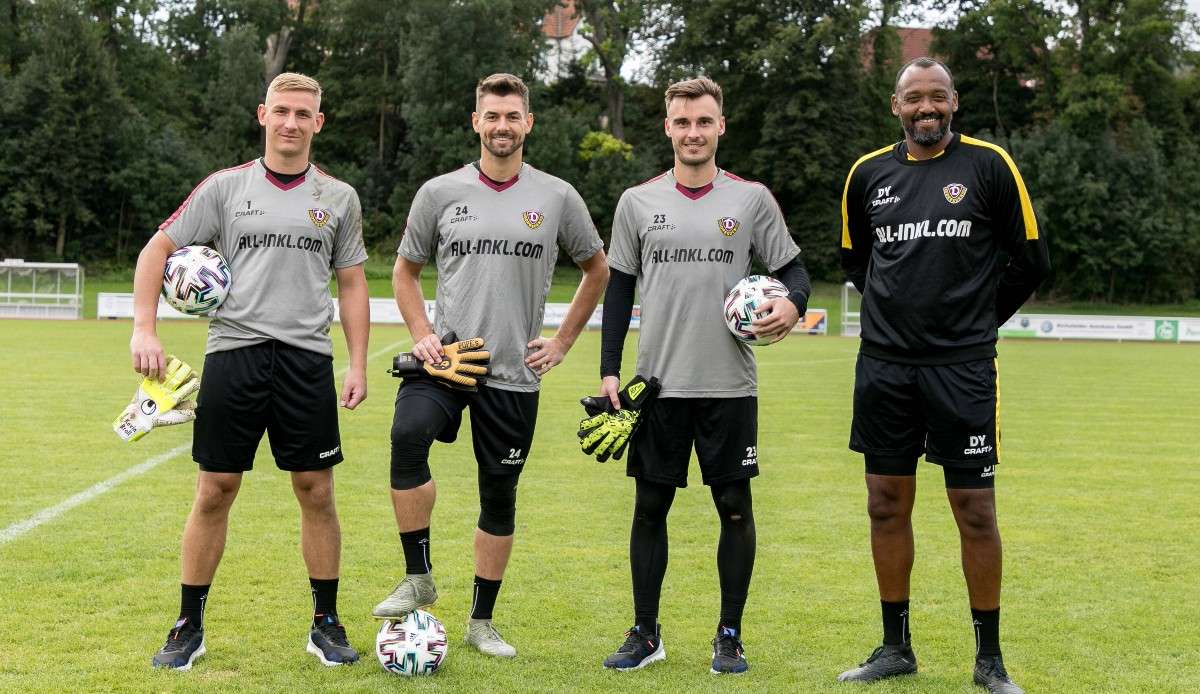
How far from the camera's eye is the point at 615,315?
5.21 m

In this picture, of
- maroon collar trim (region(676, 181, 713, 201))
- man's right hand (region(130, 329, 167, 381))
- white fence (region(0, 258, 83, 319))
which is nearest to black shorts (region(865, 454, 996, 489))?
maroon collar trim (region(676, 181, 713, 201))

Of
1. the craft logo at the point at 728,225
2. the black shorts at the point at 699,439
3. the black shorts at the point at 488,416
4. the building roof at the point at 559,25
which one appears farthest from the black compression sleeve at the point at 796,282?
the building roof at the point at 559,25

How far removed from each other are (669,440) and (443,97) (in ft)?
155

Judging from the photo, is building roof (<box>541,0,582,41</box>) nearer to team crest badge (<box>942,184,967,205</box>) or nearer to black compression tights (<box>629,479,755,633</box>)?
black compression tights (<box>629,479,755,633</box>)

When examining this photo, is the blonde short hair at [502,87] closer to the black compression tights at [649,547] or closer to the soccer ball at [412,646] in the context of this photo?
the black compression tights at [649,547]

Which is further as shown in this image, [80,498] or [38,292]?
[38,292]

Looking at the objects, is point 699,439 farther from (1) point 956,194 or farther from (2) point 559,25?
(2) point 559,25

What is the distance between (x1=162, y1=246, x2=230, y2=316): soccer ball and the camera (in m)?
4.61

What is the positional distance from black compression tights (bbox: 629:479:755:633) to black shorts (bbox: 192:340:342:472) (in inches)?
51.8

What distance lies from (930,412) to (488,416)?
5.85ft

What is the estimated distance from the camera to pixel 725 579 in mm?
4977

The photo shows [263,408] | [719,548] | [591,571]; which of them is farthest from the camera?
[591,571]

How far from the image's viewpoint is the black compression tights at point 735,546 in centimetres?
494

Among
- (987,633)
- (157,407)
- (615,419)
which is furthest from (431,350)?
(987,633)
